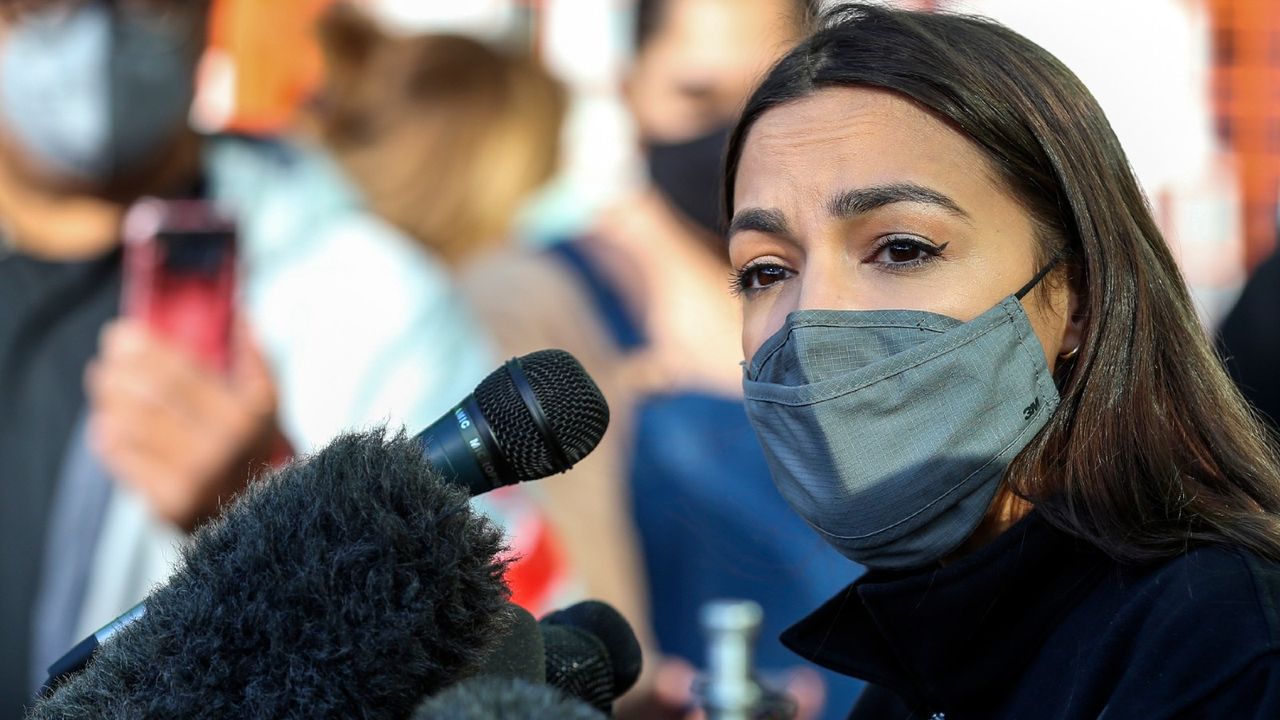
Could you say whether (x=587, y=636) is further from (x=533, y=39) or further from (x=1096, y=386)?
(x=533, y=39)

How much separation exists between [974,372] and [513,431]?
1.77 ft

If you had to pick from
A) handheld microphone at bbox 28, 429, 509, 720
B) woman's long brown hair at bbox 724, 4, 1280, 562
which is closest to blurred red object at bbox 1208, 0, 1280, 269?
woman's long brown hair at bbox 724, 4, 1280, 562

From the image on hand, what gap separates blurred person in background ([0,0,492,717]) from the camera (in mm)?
3881

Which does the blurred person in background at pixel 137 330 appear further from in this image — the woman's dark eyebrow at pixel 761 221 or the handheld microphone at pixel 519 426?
the handheld microphone at pixel 519 426

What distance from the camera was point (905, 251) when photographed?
147 cm

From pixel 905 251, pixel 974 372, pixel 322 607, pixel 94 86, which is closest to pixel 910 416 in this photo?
pixel 974 372

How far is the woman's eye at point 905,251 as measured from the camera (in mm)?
1465

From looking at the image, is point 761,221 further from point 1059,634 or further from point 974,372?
point 1059,634

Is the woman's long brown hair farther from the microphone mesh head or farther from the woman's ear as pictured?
the microphone mesh head

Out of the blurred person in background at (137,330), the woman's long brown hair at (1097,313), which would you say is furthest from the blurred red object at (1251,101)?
the woman's long brown hair at (1097,313)

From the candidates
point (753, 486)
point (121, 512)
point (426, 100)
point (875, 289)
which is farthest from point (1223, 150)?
point (121, 512)

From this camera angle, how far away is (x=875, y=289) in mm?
1479

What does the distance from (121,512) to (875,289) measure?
3124 millimetres

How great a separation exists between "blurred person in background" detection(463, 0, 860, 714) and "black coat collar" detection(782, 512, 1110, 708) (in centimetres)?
213
